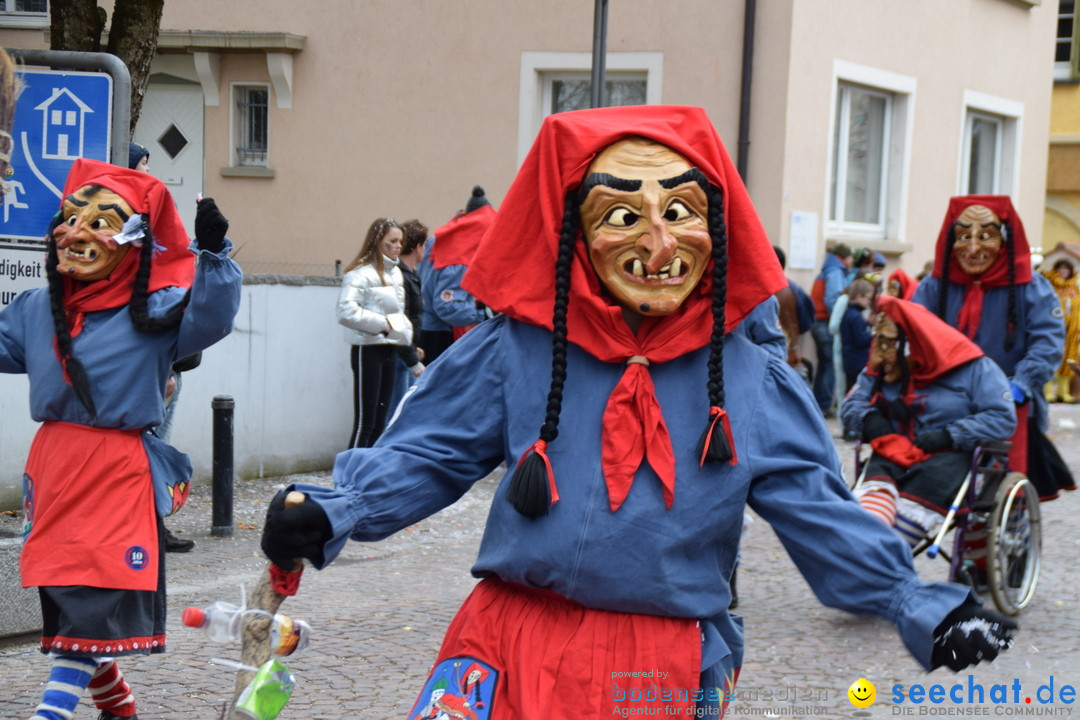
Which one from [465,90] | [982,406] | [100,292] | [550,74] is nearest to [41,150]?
[100,292]

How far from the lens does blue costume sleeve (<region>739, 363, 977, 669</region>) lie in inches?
98.6

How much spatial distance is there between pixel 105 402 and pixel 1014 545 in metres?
4.35

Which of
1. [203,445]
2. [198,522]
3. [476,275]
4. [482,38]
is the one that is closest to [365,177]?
[482,38]

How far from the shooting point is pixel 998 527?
638 cm

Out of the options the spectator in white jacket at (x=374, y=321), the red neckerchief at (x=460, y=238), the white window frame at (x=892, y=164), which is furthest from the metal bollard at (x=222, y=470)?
the white window frame at (x=892, y=164)

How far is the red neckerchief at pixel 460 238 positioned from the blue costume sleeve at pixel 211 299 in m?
5.60

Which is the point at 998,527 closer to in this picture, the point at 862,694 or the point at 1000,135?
the point at 862,694

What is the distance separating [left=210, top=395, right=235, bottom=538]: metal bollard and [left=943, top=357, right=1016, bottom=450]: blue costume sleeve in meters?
3.93

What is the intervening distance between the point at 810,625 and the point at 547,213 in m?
4.02

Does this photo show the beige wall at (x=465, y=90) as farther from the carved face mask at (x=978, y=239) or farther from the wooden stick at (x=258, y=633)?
the wooden stick at (x=258, y=633)

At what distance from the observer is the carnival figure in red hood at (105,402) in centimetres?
425

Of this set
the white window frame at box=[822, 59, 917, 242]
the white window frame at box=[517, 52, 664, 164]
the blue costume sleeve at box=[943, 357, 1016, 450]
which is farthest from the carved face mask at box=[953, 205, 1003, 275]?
the white window frame at box=[822, 59, 917, 242]

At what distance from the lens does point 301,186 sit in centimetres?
1495

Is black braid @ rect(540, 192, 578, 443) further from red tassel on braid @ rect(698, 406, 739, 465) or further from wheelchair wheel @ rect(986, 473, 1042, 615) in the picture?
wheelchair wheel @ rect(986, 473, 1042, 615)
